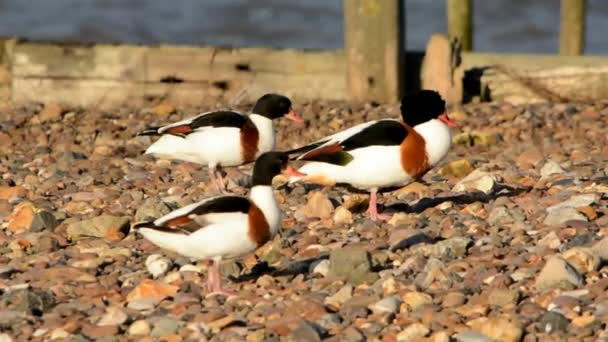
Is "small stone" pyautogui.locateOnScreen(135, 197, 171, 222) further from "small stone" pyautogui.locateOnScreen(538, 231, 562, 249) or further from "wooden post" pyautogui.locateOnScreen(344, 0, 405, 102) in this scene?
"wooden post" pyautogui.locateOnScreen(344, 0, 405, 102)

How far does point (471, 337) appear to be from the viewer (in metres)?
6.34

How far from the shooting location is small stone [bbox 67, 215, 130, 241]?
836 cm

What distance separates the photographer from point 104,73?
42.9ft

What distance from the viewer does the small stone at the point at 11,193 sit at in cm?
958

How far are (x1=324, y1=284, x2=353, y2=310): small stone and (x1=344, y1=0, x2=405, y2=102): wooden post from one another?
5543 mm

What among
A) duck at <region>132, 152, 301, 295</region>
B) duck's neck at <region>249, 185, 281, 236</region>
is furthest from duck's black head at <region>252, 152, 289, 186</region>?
duck at <region>132, 152, 301, 295</region>

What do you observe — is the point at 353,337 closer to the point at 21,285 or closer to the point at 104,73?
the point at 21,285

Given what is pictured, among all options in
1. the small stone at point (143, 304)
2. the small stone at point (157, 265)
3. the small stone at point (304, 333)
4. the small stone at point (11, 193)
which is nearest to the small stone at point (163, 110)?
the small stone at point (11, 193)

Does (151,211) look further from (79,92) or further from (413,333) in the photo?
(79,92)

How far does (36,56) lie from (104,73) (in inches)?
24.1

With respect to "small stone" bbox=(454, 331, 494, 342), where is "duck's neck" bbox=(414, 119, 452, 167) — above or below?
above

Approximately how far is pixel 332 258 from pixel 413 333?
0.99 m

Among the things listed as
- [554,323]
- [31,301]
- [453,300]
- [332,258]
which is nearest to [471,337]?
[554,323]

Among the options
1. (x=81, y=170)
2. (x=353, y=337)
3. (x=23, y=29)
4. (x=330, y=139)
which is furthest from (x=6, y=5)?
(x=353, y=337)
